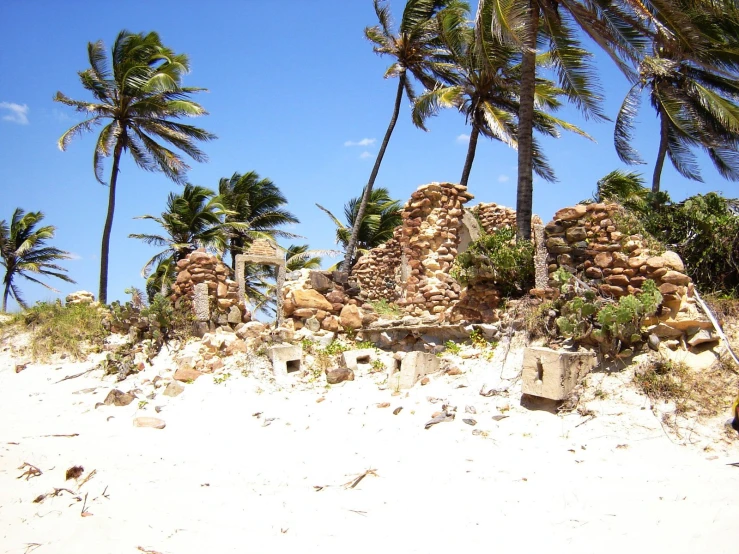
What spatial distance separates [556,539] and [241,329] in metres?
6.91

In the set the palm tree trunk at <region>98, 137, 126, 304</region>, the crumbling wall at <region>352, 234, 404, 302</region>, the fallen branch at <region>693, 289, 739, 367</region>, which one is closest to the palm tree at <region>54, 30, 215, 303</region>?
the palm tree trunk at <region>98, 137, 126, 304</region>

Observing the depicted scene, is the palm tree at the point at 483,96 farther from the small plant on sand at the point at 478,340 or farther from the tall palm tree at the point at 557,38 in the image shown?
the small plant on sand at the point at 478,340

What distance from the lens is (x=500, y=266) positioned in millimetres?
8359

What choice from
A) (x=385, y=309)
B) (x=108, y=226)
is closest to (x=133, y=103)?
(x=108, y=226)

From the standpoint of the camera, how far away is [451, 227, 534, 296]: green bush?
8.36 m

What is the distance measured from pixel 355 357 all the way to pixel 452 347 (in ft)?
4.73

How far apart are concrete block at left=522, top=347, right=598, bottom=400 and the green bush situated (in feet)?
7.56

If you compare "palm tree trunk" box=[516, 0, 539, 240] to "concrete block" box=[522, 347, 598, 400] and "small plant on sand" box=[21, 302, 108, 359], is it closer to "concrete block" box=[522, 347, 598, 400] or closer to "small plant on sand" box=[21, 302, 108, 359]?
"concrete block" box=[522, 347, 598, 400]

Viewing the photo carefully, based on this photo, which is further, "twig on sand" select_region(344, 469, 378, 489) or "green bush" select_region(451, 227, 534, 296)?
"green bush" select_region(451, 227, 534, 296)

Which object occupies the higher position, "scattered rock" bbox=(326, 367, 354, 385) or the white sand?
"scattered rock" bbox=(326, 367, 354, 385)

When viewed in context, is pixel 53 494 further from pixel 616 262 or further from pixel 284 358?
pixel 616 262

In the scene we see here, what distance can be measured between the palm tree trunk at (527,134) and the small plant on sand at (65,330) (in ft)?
27.2

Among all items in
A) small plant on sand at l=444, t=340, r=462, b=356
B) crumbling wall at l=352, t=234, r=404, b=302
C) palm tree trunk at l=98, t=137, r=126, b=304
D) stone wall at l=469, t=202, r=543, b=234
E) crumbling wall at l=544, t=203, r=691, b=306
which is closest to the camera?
crumbling wall at l=544, t=203, r=691, b=306

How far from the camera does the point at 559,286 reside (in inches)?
291
